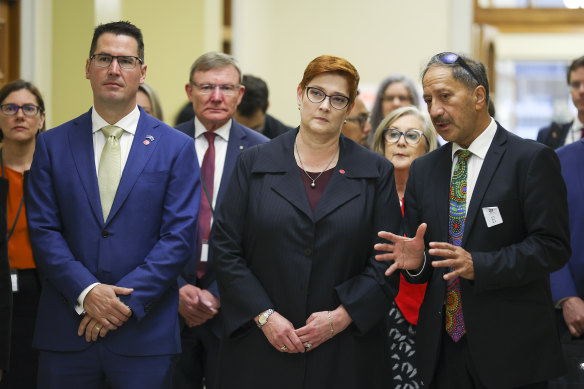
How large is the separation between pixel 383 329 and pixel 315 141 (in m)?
0.73

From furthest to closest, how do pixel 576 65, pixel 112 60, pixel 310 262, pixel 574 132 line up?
1. pixel 574 132
2. pixel 576 65
3. pixel 112 60
4. pixel 310 262

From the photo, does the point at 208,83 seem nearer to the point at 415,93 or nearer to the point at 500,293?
the point at 415,93

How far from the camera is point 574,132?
4.45m

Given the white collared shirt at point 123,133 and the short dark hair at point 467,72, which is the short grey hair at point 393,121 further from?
the white collared shirt at point 123,133

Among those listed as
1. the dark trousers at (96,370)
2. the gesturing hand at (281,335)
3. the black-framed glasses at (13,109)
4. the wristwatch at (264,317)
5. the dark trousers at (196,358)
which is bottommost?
the dark trousers at (196,358)

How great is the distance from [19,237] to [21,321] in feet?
1.27

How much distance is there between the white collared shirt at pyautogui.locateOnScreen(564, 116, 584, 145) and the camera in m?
4.42

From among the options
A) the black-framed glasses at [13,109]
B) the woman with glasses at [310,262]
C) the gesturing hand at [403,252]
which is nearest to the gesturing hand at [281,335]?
the woman with glasses at [310,262]

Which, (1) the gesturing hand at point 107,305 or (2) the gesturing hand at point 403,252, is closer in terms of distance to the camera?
(2) the gesturing hand at point 403,252

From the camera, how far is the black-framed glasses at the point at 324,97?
2750mm

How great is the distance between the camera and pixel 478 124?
2666 millimetres

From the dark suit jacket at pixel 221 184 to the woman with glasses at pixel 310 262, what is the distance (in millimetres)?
580

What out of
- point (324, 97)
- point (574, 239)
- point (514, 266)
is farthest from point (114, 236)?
point (574, 239)

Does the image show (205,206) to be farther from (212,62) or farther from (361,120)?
(361,120)
